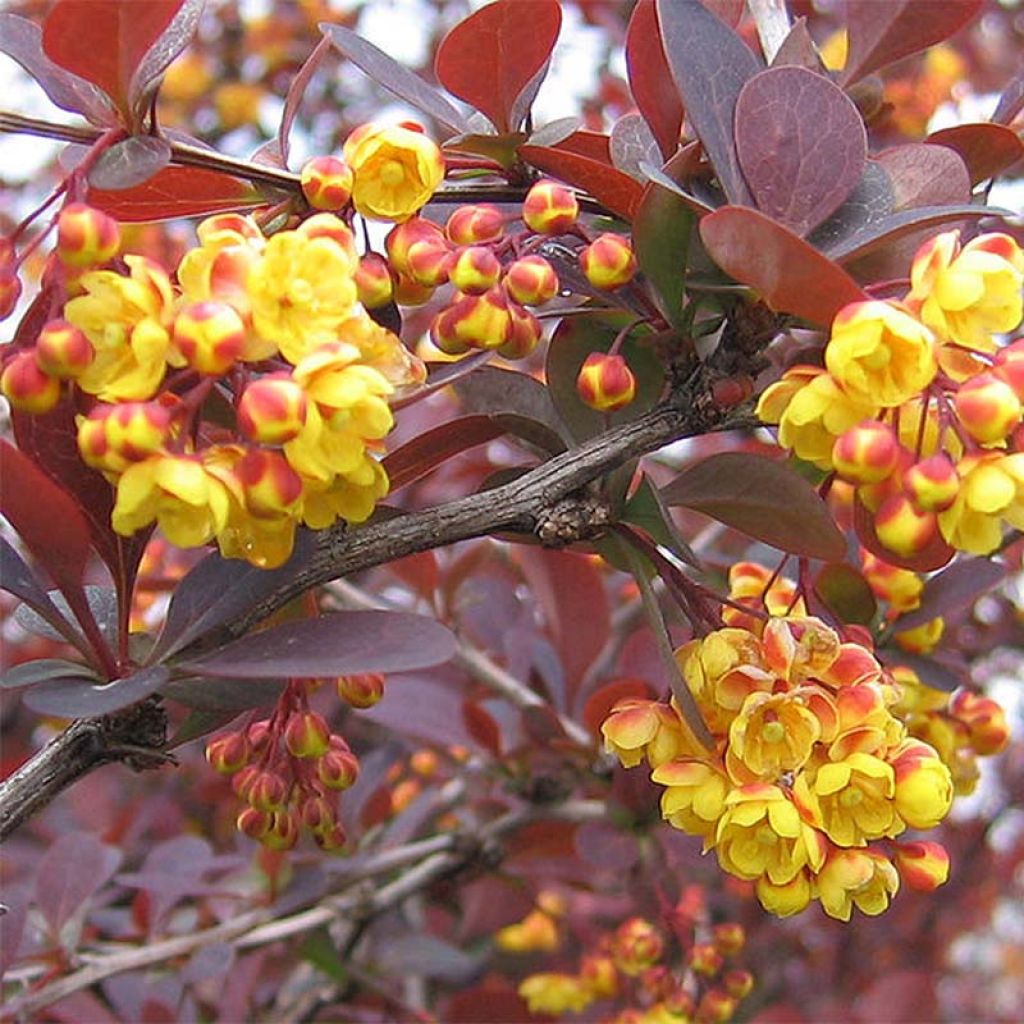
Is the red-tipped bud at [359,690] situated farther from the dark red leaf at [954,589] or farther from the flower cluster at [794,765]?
the dark red leaf at [954,589]

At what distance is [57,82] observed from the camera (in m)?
0.88

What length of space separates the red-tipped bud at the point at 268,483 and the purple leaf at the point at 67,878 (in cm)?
92

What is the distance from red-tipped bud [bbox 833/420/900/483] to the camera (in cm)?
74

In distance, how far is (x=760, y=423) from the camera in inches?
35.0

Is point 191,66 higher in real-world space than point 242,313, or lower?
lower

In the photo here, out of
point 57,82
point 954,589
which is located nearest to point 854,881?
point 954,589

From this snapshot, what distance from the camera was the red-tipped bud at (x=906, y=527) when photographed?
0.76m

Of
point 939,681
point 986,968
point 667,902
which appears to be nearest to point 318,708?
point 667,902

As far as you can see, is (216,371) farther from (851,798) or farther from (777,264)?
(851,798)

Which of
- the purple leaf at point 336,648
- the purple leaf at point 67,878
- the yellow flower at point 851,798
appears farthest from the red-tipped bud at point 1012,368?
the purple leaf at point 67,878

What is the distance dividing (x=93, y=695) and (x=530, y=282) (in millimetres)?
374

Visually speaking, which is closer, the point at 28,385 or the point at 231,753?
the point at 28,385

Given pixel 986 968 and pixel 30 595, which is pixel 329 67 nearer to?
pixel 30 595

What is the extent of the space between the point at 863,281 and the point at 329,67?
3005 millimetres
